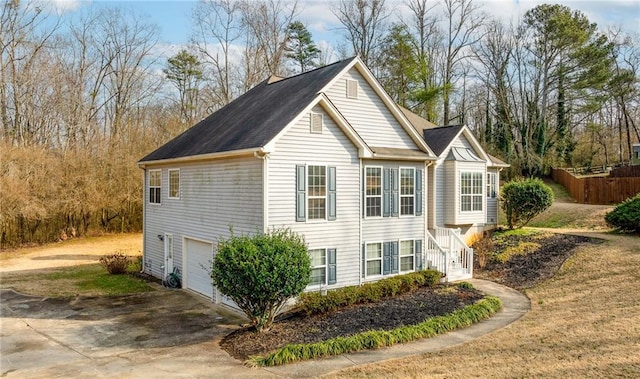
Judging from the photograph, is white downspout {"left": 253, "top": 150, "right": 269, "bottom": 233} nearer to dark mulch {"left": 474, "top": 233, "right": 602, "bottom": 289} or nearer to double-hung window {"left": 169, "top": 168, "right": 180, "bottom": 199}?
double-hung window {"left": 169, "top": 168, "right": 180, "bottom": 199}

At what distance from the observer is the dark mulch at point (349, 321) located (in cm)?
1051

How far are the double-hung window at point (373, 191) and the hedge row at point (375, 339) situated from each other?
13.9ft

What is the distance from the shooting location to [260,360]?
940 cm

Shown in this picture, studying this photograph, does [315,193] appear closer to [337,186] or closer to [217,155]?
[337,186]

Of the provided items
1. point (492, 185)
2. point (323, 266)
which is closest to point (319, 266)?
point (323, 266)

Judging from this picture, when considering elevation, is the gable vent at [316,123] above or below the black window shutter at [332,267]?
above

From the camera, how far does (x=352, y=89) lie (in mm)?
14922

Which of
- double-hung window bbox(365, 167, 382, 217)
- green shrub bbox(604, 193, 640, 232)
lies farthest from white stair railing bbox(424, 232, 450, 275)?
green shrub bbox(604, 193, 640, 232)

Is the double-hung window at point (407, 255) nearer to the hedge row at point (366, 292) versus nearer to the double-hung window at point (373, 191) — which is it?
the hedge row at point (366, 292)

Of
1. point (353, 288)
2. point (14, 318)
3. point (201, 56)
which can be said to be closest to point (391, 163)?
point (353, 288)

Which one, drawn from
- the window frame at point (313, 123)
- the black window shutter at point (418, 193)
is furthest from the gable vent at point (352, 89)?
the black window shutter at point (418, 193)

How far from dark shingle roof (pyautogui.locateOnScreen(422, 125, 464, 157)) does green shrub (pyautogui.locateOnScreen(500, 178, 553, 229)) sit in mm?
5587

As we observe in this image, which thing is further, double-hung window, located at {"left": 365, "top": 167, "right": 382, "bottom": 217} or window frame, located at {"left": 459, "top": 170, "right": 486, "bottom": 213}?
window frame, located at {"left": 459, "top": 170, "right": 486, "bottom": 213}

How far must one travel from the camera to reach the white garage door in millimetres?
15000
